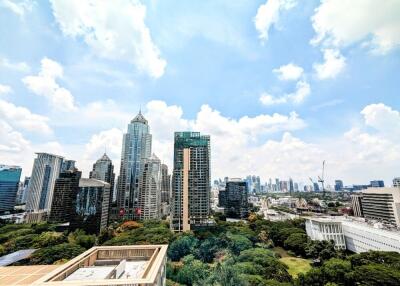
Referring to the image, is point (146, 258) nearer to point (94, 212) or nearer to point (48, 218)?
point (94, 212)

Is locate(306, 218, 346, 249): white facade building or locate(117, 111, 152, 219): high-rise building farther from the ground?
locate(117, 111, 152, 219): high-rise building

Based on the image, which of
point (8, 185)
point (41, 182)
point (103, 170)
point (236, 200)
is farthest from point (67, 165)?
point (236, 200)

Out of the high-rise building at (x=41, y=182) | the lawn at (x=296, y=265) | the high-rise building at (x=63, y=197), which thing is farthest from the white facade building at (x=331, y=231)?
the high-rise building at (x=41, y=182)

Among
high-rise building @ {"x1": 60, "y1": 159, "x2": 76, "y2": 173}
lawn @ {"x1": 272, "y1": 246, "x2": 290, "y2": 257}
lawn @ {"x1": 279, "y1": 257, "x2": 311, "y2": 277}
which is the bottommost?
lawn @ {"x1": 272, "y1": 246, "x2": 290, "y2": 257}

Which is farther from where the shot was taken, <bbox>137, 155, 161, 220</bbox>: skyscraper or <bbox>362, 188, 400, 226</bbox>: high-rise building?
<bbox>137, 155, 161, 220</bbox>: skyscraper

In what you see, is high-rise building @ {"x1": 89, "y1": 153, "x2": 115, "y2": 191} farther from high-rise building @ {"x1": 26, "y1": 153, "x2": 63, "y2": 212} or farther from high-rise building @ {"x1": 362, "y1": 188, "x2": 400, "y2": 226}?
high-rise building @ {"x1": 362, "y1": 188, "x2": 400, "y2": 226}

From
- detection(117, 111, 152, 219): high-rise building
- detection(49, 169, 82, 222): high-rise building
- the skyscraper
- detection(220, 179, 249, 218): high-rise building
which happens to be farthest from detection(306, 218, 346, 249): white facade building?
detection(49, 169, 82, 222): high-rise building
